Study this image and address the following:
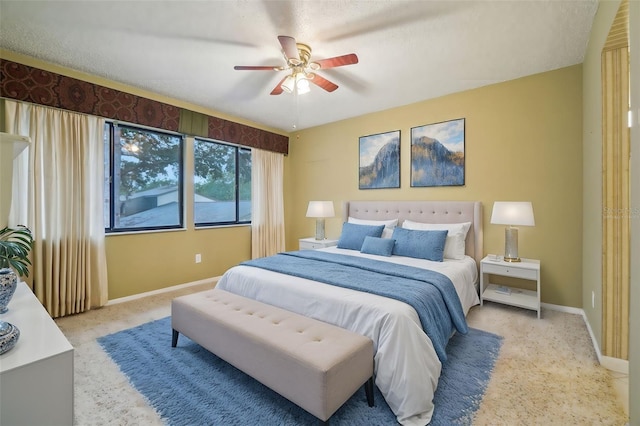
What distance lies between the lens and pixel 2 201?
1.08 metres

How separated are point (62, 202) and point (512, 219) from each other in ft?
15.3

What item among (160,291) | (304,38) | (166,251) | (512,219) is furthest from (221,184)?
(512,219)

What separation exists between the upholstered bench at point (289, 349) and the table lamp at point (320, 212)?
2434mm

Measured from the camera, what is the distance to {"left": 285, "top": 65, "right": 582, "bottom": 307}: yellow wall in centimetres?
286

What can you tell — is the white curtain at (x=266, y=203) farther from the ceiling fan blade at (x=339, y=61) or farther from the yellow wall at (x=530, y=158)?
the ceiling fan blade at (x=339, y=61)

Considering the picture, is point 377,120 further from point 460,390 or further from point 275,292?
point 460,390

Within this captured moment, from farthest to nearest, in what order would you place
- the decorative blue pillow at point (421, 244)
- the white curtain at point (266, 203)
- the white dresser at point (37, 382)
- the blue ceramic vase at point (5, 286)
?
1. the white curtain at point (266, 203)
2. the decorative blue pillow at point (421, 244)
3. the blue ceramic vase at point (5, 286)
4. the white dresser at point (37, 382)

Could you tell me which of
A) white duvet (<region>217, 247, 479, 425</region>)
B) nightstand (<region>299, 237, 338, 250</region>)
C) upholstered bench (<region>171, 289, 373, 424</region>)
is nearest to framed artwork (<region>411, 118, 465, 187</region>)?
nightstand (<region>299, 237, 338, 250</region>)

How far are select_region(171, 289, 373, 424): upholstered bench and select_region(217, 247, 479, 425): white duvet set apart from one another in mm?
100

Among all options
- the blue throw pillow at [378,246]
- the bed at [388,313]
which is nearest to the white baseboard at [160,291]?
the bed at [388,313]

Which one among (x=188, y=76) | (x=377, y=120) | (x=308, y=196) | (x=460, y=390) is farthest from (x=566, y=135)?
(x=188, y=76)

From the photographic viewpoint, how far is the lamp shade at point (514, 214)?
9.16ft

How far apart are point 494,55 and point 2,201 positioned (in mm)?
3612

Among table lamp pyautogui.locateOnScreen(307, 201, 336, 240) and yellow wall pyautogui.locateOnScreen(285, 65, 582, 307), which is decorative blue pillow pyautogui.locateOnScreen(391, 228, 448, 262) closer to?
yellow wall pyautogui.locateOnScreen(285, 65, 582, 307)
